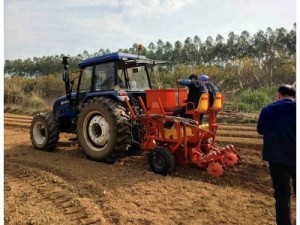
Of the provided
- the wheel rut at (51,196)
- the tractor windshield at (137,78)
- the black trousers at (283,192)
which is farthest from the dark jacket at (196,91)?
the wheel rut at (51,196)

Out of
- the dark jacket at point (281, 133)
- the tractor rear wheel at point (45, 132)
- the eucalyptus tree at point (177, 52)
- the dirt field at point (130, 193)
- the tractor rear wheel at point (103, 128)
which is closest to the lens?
the dark jacket at point (281, 133)

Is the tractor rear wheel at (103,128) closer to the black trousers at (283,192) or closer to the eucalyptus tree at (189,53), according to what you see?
the black trousers at (283,192)

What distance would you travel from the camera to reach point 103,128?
6332 millimetres

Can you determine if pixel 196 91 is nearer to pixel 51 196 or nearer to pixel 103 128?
pixel 103 128

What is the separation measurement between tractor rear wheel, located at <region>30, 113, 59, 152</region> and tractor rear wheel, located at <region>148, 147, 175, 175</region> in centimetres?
288

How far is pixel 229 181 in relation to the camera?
5059 mm

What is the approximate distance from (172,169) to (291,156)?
2333 millimetres

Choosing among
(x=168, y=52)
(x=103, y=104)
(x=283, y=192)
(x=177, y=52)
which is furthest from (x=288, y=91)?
(x=168, y=52)

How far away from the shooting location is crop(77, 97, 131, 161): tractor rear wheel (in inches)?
234

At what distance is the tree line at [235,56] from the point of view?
60.1 feet

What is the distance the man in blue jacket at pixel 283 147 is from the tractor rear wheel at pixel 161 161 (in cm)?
204

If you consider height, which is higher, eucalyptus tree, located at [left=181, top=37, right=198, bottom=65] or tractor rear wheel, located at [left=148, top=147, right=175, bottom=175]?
eucalyptus tree, located at [left=181, top=37, right=198, bottom=65]

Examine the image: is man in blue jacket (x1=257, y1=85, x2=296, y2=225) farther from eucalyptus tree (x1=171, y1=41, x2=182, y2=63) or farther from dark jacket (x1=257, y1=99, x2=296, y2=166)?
eucalyptus tree (x1=171, y1=41, x2=182, y2=63)

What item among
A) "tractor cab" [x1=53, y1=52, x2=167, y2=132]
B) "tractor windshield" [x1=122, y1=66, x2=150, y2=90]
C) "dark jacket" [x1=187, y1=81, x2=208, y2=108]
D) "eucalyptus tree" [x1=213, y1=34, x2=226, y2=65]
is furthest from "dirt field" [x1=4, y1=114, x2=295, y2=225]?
"eucalyptus tree" [x1=213, y1=34, x2=226, y2=65]
